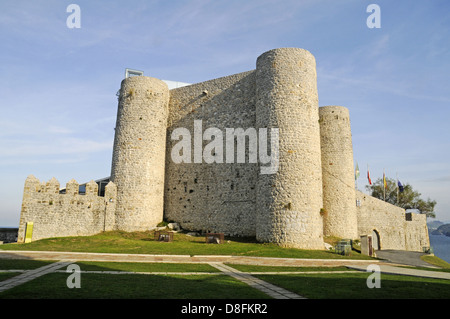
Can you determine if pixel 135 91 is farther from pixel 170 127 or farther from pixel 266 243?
pixel 266 243

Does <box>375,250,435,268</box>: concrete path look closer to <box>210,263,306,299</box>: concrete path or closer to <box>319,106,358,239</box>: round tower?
<box>319,106,358,239</box>: round tower

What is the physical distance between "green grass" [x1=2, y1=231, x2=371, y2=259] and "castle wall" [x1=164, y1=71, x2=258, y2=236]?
8.59 feet

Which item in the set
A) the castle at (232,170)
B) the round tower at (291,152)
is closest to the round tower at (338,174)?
the castle at (232,170)

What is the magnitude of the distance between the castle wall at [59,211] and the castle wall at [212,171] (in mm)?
6269

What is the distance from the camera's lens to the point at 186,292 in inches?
295

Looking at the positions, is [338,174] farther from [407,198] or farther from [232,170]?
[407,198]

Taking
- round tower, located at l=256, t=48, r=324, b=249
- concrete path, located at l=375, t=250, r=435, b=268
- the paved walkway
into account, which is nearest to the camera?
the paved walkway

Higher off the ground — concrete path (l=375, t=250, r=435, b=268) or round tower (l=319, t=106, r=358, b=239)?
round tower (l=319, t=106, r=358, b=239)

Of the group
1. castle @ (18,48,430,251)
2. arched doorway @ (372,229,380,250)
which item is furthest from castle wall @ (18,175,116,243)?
arched doorway @ (372,229,380,250)

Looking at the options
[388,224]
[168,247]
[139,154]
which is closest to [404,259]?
[388,224]

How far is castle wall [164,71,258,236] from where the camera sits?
2478 centimetres

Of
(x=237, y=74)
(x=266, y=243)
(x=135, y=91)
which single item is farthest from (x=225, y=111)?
(x=266, y=243)

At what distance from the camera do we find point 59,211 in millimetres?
23219

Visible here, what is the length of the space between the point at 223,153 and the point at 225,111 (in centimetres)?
348
